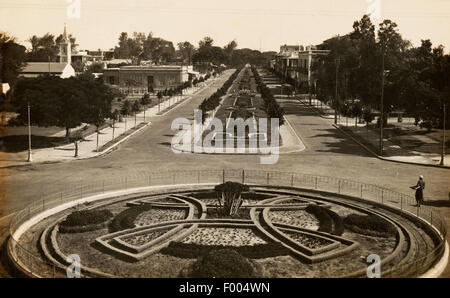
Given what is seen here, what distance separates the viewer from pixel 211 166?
4969 cm

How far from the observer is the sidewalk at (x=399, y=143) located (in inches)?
2135

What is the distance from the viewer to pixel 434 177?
45.8 metres

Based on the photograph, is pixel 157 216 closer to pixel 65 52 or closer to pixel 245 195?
pixel 245 195

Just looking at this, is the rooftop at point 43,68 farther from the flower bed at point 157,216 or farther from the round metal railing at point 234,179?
the flower bed at point 157,216

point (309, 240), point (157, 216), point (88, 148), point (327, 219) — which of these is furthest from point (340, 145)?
point (309, 240)

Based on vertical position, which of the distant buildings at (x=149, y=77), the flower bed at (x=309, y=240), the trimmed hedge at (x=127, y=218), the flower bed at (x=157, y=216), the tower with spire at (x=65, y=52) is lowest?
the flower bed at (x=309, y=240)

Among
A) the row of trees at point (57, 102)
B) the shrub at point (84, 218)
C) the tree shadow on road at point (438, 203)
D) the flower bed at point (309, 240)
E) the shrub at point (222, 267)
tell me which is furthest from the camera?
the row of trees at point (57, 102)

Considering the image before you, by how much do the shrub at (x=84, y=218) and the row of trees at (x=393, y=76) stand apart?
39.0 metres

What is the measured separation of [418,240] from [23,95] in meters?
47.3

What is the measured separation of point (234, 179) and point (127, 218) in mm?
14282

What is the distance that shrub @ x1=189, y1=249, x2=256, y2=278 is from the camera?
20.6 m

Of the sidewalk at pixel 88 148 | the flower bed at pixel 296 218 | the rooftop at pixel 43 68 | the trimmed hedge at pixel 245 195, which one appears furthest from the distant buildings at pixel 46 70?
the flower bed at pixel 296 218
